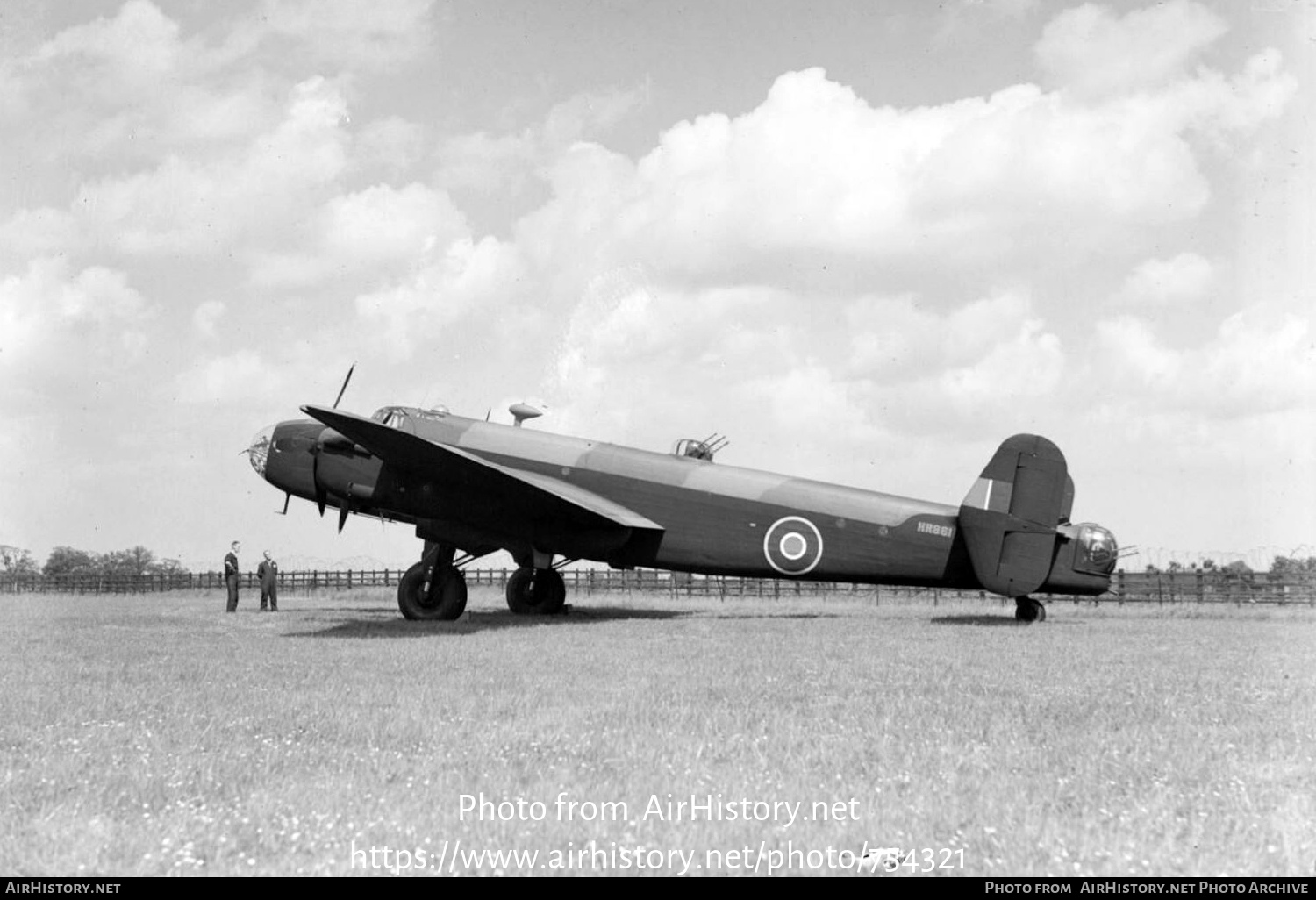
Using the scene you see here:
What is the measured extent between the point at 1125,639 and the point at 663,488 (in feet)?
26.2

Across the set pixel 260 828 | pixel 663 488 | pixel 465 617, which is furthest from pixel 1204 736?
pixel 465 617

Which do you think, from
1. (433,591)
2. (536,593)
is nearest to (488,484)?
(433,591)

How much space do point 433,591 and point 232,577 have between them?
877 centimetres

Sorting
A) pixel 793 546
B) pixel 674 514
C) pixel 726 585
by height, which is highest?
pixel 674 514

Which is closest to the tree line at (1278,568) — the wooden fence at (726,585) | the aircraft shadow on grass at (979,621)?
the wooden fence at (726,585)

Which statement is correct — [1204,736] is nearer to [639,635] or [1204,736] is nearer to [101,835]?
[101,835]

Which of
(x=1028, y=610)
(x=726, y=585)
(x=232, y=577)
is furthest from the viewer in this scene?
(x=726, y=585)

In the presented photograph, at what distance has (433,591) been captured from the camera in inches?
717

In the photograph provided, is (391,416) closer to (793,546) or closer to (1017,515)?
(793,546)

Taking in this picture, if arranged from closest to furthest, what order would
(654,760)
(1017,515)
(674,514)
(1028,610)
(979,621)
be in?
1. (654,760)
2. (1017,515)
3. (1028,610)
4. (979,621)
5. (674,514)

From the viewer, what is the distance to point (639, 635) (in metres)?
15.4

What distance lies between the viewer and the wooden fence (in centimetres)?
3284

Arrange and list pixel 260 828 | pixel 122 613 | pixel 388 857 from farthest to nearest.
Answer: pixel 122 613
pixel 260 828
pixel 388 857
